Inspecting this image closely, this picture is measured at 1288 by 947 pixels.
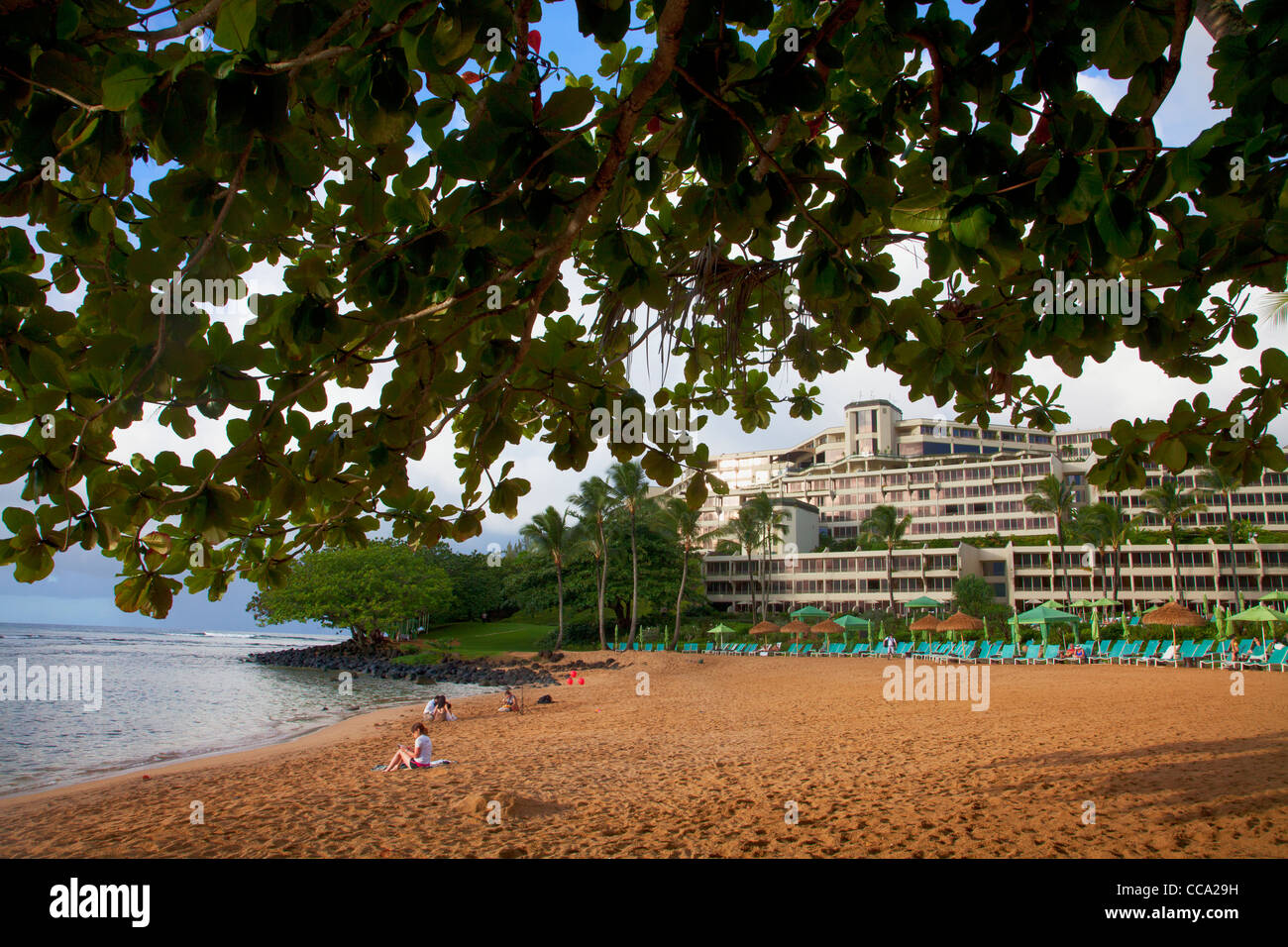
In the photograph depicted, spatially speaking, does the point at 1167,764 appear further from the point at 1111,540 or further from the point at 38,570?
the point at 1111,540

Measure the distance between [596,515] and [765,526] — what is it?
17.6 metres

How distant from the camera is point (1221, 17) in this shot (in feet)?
7.76

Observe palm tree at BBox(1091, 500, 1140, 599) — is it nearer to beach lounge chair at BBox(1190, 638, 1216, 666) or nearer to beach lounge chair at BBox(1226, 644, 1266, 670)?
beach lounge chair at BBox(1226, 644, 1266, 670)

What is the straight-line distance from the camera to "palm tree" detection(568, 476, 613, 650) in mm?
39969

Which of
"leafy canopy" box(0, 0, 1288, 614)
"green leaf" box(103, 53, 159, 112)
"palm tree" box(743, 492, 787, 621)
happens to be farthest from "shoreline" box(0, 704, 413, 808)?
"palm tree" box(743, 492, 787, 621)

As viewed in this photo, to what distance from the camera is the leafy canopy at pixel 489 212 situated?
59.4 inches

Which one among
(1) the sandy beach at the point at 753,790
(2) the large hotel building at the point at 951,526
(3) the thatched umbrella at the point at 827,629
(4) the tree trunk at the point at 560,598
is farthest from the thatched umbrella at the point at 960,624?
(4) the tree trunk at the point at 560,598

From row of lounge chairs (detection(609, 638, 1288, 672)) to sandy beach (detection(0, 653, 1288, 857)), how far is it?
440 inches

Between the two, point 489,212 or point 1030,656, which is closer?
point 489,212

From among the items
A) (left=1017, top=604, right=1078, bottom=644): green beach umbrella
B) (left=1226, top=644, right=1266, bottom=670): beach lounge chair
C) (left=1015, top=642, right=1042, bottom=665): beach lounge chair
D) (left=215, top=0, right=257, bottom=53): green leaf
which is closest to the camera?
(left=215, top=0, right=257, bottom=53): green leaf

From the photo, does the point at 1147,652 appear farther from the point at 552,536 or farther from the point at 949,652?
the point at 552,536

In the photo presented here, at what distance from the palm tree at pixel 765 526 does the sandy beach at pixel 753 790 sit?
119ft

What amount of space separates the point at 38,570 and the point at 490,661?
1399 inches

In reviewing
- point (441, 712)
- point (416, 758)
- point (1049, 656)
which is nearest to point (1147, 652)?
point (1049, 656)
